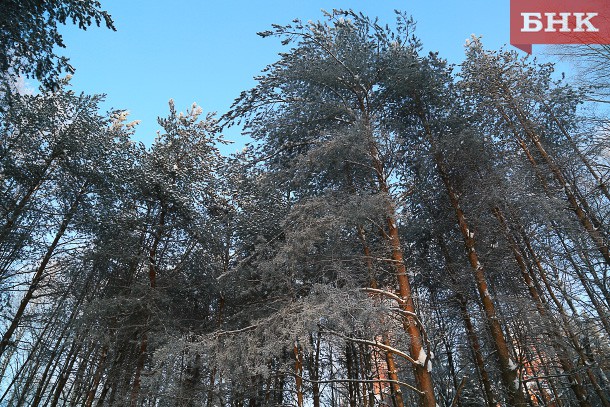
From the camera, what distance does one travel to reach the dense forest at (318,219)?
20.5ft

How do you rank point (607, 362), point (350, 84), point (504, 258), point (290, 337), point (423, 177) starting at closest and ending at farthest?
1. point (290, 337)
2. point (607, 362)
3. point (350, 84)
4. point (504, 258)
5. point (423, 177)

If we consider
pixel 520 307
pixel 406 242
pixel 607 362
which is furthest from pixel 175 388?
pixel 607 362

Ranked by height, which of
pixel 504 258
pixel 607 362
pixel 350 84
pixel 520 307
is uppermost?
pixel 350 84

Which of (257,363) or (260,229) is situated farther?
(260,229)

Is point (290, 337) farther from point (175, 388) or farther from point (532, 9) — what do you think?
point (532, 9)

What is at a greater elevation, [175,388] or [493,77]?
[493,77]

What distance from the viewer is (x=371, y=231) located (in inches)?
336

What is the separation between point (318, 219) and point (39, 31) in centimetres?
542

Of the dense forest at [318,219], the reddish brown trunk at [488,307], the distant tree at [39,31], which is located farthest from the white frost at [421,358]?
the distant tree at [39,31]

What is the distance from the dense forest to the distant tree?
0.03m

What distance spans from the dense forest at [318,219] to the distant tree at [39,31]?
0.11 ft

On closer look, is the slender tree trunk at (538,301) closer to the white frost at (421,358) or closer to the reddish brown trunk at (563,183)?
the reddish brown trunk at (563,183)

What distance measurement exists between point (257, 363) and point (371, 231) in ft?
13.9

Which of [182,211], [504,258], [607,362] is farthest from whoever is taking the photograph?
[182,211]
